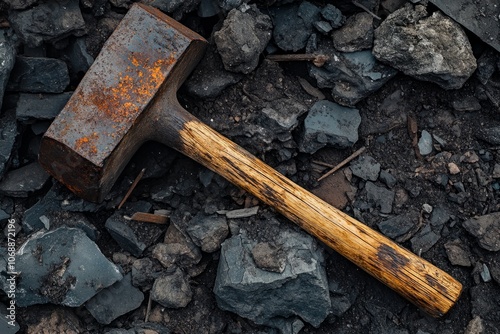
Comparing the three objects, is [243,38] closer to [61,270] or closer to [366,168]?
[366,168]

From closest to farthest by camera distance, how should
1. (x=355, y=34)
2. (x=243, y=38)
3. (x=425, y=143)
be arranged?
1. (x=243, y=38)
2. (x=355, y=34)
3. (x=425, y=143)

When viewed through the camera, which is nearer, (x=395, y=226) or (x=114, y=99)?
(x=114, y=99)

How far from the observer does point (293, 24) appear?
3.60 m

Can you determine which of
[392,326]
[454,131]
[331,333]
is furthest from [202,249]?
[454,131]

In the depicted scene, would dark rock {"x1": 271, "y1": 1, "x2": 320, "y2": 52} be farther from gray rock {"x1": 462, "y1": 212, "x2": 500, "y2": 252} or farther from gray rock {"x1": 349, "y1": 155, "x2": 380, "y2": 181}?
gray rock {"x1": 462, "y1": 212, "x2": 500, "y2": 252}

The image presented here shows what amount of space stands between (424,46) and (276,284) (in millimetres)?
1687

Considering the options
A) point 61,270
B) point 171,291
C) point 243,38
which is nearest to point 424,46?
point 243,38

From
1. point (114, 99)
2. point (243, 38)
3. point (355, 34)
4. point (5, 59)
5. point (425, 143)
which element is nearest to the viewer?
point (114, 99)

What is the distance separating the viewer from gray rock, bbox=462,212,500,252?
3416 millimetres

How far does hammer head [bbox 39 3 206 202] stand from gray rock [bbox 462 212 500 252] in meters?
2.01

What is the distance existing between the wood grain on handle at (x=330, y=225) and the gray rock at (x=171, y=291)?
0.69m

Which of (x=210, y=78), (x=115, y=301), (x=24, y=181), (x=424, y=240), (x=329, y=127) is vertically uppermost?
(x=210, y=78)

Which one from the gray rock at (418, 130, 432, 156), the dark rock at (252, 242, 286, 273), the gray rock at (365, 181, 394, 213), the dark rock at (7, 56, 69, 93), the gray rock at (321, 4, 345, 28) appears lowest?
the dark rock at (252, 242, 286, 273)

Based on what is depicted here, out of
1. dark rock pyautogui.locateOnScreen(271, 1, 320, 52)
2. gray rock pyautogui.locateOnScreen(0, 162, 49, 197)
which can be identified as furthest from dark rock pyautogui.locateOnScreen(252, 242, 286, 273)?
gray rock pyautogui.locateOnScreen(0, 162, 49, 197)
